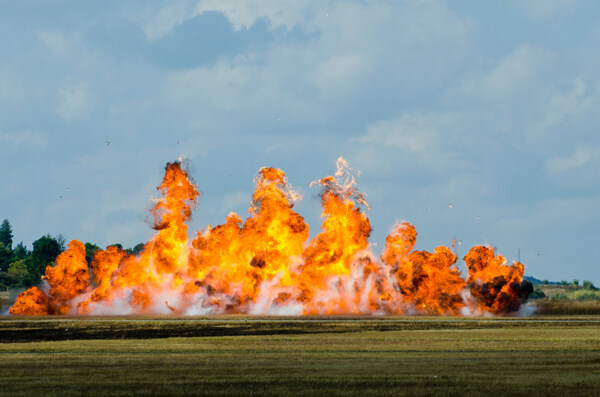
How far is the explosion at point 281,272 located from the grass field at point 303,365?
6149 centimetres

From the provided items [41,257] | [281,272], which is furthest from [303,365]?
[41,257]

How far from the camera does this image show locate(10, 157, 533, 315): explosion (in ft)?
372

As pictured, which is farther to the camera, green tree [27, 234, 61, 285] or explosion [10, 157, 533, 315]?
green tree [27, 234, 61, 285]

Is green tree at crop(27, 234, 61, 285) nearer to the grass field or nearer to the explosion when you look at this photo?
the explosion

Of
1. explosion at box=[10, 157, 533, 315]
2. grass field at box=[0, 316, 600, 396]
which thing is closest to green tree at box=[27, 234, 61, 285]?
explosion at box=[10, 157, 533, 315]

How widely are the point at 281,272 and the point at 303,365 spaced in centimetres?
8381

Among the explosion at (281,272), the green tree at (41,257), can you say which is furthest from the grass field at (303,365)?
the green tree at (41,257)

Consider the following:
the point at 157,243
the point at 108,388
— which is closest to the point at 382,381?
the point at 108,388

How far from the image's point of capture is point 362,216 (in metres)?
118

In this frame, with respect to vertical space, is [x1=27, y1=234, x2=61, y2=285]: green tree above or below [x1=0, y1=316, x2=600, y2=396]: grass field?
above

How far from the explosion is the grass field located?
61.5 metres

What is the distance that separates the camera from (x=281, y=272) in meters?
116

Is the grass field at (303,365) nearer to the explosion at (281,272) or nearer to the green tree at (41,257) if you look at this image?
the explosion at (281,272)

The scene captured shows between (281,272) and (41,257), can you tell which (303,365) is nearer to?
(281,272)
